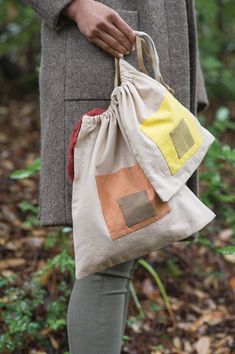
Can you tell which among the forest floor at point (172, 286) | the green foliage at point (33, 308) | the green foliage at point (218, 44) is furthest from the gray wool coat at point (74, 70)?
the green foliage at point (218, 44)

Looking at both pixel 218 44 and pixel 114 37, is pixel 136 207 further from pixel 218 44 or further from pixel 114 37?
pixel 218 44

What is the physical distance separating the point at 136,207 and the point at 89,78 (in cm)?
33

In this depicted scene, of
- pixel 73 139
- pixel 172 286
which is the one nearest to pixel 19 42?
pixel 172 286

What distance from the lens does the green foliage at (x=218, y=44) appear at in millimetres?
3906

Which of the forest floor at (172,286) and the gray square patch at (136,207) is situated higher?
the gray square patch at (136,207)

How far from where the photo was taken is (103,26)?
137cm

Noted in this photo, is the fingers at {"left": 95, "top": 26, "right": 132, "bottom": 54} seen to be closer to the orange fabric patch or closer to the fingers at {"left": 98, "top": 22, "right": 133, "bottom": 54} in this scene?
the fingers at {"left": 98, "top": 22, "right": 133, "bottom": 54}

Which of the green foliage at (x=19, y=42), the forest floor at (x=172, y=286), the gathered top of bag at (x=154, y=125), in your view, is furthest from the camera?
the green foliage at (x=19, y=42)

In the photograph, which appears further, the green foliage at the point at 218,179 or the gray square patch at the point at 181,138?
the green foliage at the point at 218,179

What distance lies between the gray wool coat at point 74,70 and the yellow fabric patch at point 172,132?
0.47 feet

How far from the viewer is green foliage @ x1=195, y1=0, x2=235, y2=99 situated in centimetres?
391

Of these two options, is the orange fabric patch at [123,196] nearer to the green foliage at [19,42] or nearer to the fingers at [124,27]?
the fingers at [124,27]

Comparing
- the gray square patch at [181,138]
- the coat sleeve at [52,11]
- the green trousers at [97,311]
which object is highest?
the coat sleeve at [52,11]

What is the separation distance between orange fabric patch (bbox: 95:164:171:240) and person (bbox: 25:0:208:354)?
178 mm
